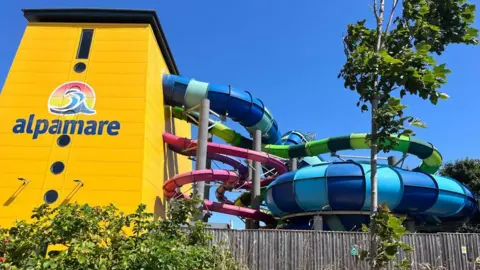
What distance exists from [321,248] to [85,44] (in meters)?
12.2

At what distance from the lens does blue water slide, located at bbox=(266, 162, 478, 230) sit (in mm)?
13281

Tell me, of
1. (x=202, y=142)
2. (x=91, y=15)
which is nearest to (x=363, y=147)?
(x=202, y=142)

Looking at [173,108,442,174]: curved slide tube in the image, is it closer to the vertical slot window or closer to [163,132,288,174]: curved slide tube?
[163,132,288,174]: curved slide tube

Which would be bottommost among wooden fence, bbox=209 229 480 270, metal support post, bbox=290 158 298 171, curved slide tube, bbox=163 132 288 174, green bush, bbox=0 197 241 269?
green bush, bbox=0 197 241 269

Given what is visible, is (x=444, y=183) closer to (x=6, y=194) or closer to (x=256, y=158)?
(x=256, y=158)

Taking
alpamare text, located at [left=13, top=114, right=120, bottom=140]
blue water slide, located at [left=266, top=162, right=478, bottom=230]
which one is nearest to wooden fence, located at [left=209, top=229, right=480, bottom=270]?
blue water slide, located at [left=266, top=162, right=478, bottom=230]

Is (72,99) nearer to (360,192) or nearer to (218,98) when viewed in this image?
(218,98)

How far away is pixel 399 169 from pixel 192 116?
9627 mm

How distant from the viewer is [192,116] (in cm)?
1994

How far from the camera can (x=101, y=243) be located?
A: 5430 millimetres

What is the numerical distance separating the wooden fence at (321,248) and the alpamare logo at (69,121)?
7117mm

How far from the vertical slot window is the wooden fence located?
1010 cm

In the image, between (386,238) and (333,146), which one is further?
(333,146)

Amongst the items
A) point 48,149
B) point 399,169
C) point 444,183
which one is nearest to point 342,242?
point 399,169
